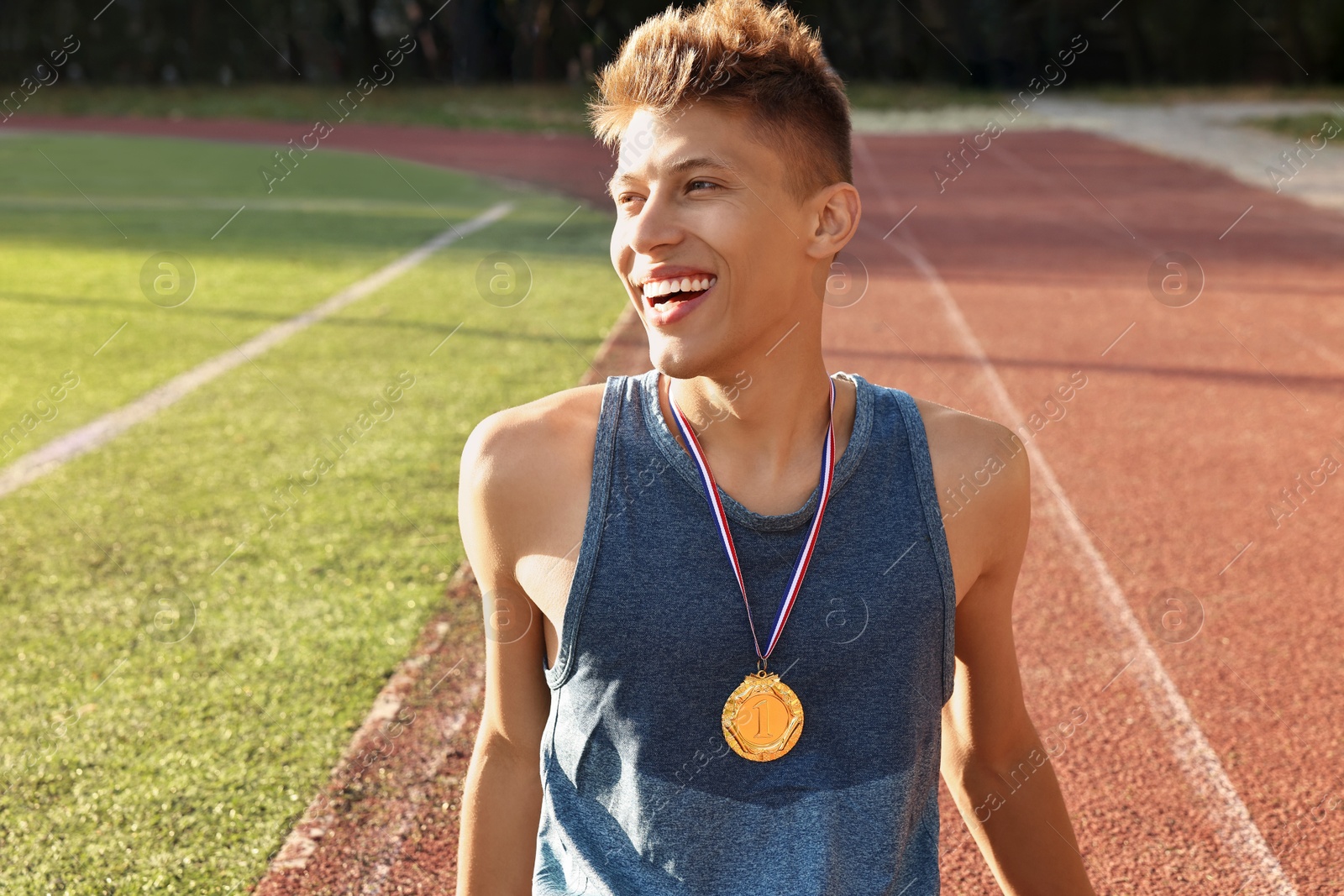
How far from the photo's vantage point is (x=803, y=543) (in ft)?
6.23

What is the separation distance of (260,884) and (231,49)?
40.7m

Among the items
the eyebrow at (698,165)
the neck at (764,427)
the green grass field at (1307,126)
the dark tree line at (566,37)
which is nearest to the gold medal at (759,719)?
the neck at (764,427)

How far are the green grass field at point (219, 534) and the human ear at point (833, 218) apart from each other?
85.2 inches

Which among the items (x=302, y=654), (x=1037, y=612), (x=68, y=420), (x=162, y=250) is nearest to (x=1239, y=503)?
(x=1037, y=612)

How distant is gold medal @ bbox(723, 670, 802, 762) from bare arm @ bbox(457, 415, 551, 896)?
14.2 inches

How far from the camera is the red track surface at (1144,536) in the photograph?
3.36 m

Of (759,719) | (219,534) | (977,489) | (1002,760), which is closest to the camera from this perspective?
(759,719)

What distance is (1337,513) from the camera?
231 inches

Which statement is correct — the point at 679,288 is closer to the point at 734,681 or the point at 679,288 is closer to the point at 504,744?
the point at 734,681

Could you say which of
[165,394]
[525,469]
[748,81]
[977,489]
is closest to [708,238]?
[748,81]

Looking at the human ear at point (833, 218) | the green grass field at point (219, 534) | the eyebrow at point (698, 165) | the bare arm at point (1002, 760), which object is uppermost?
the eyebrow at point (698, 165)

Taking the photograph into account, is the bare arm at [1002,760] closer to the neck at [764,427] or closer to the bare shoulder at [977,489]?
the bare shoulder at [977,489]

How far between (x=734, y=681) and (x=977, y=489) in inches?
19.4

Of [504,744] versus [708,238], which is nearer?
[708,238]
